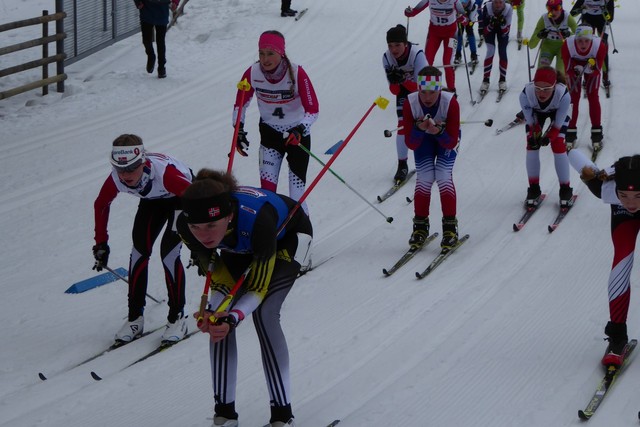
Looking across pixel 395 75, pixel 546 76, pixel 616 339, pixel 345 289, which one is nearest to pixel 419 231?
pixel 345 289

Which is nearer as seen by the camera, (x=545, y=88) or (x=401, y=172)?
(x=545, y=88)

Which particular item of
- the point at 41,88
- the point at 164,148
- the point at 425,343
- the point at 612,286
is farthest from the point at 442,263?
the point at 41,88

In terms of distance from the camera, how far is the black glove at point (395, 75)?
8906mm

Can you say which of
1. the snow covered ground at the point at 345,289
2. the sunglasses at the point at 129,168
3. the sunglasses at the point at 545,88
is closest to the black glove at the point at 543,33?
the snow covered ground at the point at 345,289

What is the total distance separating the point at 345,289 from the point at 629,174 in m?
2.64

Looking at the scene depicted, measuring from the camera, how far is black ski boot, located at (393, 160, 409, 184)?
923cm

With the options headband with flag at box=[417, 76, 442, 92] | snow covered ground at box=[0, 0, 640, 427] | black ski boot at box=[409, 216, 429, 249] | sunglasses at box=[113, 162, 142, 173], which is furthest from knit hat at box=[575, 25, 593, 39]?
sunglasses at box=[113, 162, 142, 173]

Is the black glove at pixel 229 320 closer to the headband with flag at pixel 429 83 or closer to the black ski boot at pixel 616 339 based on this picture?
the black ski boot at pixel 616 339

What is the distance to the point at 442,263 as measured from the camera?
7.25m

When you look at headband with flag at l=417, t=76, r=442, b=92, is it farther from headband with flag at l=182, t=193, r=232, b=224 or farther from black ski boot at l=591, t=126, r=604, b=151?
black ski boot at l=591, t=126, r=604, b=151

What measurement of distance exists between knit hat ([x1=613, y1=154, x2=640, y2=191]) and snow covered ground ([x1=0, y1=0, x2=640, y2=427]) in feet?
3.60

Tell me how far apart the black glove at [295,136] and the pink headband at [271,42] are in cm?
59

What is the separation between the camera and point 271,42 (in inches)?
272

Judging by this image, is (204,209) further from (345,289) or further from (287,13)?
(287,13)
